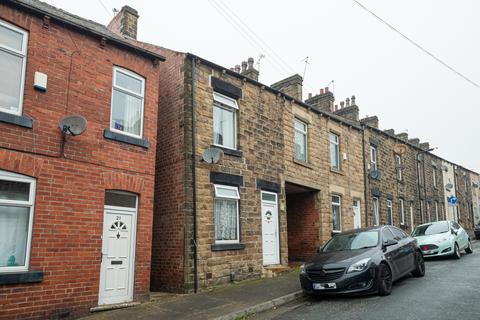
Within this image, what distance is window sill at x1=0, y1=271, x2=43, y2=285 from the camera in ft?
23.5

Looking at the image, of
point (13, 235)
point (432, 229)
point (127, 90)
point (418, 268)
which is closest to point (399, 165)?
point (432, 229)

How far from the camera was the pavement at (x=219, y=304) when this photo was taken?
786cm

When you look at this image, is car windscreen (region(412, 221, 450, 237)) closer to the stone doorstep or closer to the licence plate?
the stone doorstep

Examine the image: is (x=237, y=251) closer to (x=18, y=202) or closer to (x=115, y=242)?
(x=115, y=242)

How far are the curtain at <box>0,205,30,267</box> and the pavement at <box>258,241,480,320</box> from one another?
15.6ft

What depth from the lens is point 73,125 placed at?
27.6ft

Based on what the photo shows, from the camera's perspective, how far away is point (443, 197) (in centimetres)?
2936

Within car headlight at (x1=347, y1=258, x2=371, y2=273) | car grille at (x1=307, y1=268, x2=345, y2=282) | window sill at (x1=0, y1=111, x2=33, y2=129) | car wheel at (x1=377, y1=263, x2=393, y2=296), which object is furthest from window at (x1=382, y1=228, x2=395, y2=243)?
window sill at (x1=0, y1=111, x2=33, y2=129)

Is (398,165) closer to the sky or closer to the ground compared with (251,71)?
closer to the ground

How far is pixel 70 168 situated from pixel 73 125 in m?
0.96

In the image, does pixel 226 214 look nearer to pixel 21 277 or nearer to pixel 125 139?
pixel 125 139

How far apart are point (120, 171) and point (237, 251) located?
174 inches

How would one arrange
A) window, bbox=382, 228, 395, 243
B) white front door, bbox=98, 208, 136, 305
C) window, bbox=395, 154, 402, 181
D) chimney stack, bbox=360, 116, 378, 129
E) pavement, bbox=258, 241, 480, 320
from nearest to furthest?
1. pavement, bbox=258, 241, 480, 320
2. white front door, bbox=98, 208, 136, 305
3. window, bbox=382, 228, 395, 243
4. chimney stack, bbox=360, 116, 378, 129
5. window, bbox=395, 154, 402, 181

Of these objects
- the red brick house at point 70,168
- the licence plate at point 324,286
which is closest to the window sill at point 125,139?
the red brick house at point 70,168
